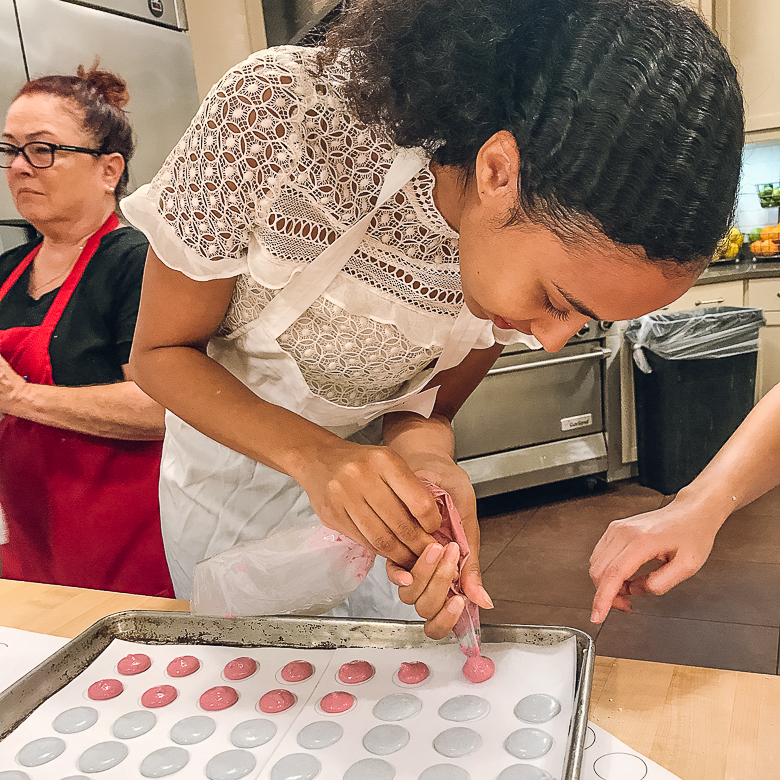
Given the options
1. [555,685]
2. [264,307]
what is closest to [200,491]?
[264,307]

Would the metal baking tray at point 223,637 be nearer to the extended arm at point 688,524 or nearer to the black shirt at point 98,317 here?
the extended arm at point 688,524

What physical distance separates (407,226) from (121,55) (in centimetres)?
143

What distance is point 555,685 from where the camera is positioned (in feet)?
2.23

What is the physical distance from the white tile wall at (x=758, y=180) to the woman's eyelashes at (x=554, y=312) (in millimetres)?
3616

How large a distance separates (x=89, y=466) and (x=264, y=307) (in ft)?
2.23

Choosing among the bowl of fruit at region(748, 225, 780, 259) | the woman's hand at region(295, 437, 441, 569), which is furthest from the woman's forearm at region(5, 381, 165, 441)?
the bowl of fruit at region(748, 225, 780, 259)

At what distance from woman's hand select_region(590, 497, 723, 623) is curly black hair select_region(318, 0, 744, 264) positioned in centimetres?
31

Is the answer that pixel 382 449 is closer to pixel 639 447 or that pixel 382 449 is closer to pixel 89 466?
pixel 89 466

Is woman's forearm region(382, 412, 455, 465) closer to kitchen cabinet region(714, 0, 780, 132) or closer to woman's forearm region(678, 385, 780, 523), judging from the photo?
woman's forearm region(678, 385, 780, 523)

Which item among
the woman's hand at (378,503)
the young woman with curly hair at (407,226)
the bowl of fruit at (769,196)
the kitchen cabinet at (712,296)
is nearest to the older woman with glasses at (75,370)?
the young woman with curly hair at (407,226)

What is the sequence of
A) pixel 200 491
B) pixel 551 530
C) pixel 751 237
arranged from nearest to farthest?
pixel 200 491 < pixel 551 530 < pixel 751 237

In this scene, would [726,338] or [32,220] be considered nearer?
[32,220]

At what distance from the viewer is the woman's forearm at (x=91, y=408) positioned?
1.29m

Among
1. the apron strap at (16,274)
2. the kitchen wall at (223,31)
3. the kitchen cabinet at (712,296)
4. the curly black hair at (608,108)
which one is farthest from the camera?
the kitchen cabinet at (712,296)
